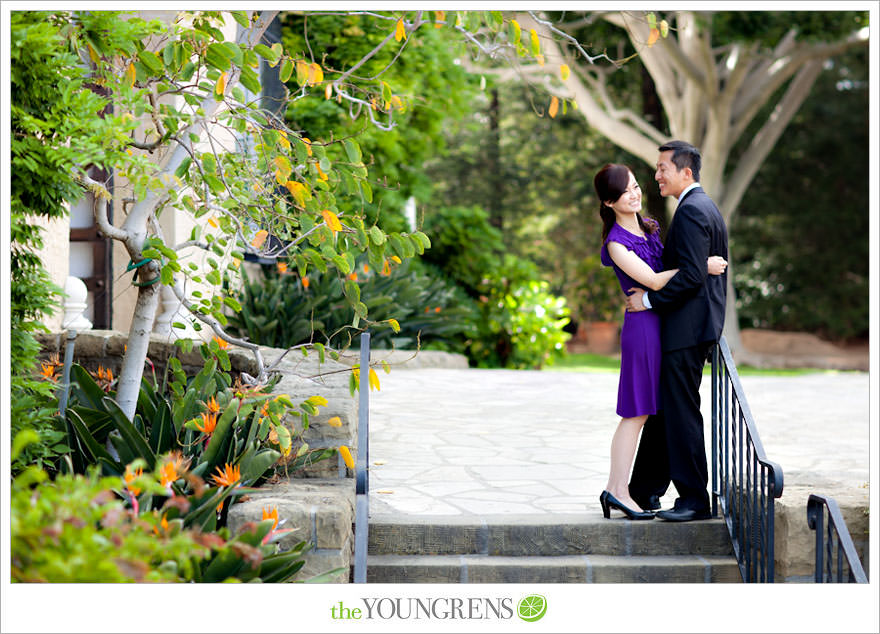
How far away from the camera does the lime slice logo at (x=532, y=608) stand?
2.92 m

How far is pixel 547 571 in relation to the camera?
3.97 meters

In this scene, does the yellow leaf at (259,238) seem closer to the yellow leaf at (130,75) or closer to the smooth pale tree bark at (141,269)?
the smooth pale tree bark at (141,269)

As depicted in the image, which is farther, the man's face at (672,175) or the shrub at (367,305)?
the shrub at (367,305)

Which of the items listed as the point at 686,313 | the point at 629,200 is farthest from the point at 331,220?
the point at 686,313

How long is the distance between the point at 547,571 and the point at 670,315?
4.13ft

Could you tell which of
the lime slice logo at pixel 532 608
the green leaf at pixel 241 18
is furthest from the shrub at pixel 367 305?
the lime slice logo at pixel 532 608

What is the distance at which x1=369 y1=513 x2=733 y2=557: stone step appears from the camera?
411cm

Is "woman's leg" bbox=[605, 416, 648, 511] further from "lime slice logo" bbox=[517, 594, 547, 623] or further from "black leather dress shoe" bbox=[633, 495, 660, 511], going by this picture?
"lime slice logo" bbox=[517, 594, 547, 623]

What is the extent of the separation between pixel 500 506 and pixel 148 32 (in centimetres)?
268

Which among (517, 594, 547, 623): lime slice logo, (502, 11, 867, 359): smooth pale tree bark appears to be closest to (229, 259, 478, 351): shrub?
(517, 594, 547, 623): lime slice logo

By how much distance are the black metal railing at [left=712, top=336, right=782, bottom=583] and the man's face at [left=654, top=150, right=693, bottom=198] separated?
73 cm

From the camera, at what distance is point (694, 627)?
2.89 m

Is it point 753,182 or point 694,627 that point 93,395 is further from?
point 753,182

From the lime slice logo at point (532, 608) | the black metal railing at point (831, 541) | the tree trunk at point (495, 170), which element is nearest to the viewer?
the lime slice logo at point (532, 608)
